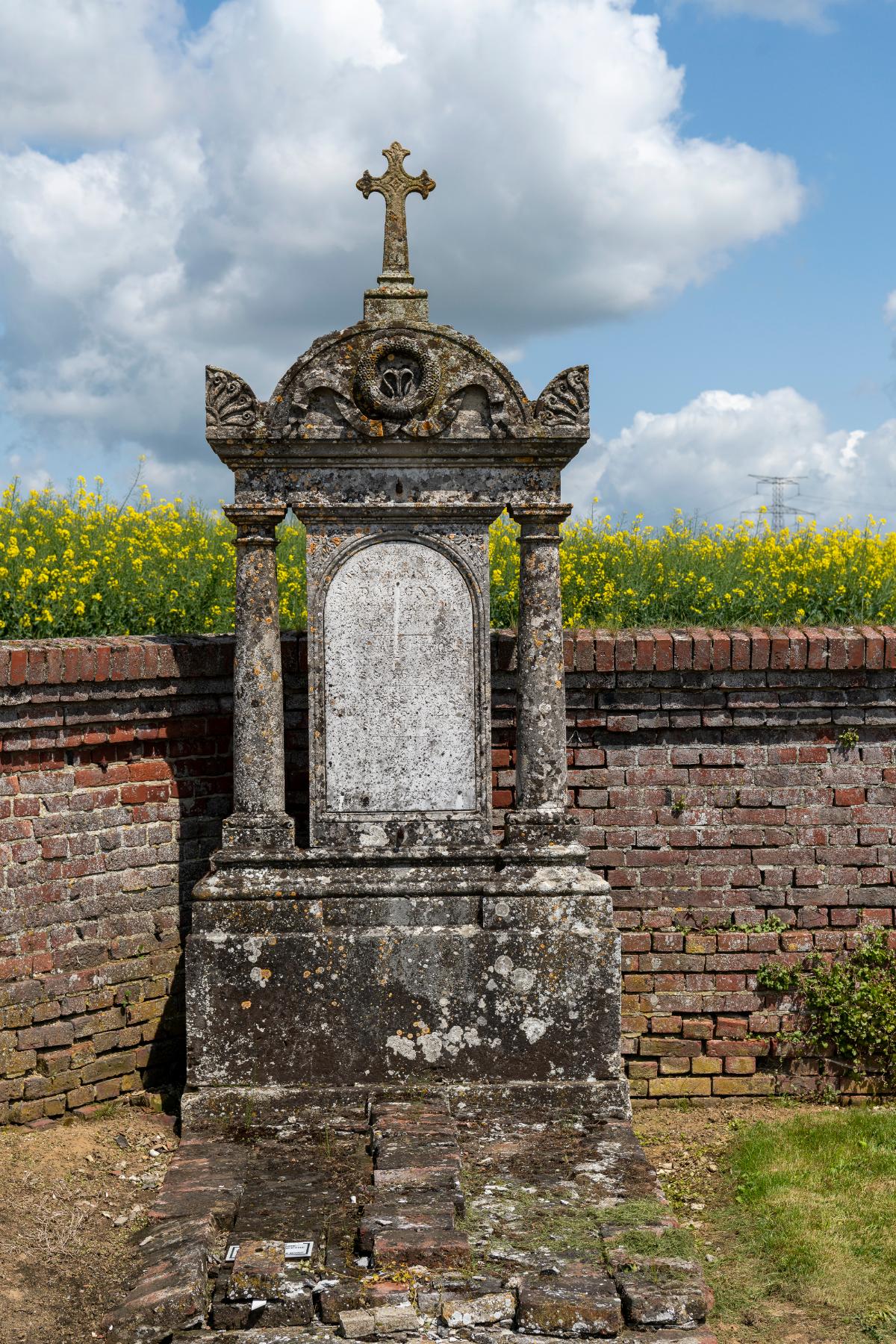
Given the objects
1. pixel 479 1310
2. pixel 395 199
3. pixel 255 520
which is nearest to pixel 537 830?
pixel 255 520

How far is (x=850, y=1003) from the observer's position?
6.05 m

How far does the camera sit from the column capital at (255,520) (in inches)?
207

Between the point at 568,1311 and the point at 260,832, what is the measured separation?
2379 mm

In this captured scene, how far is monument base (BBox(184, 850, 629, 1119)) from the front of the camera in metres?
5.21

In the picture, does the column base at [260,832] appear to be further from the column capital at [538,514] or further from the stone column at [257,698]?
the column capital at [538,514]

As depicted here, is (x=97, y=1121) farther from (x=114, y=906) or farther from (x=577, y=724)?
(x=577, y=724)

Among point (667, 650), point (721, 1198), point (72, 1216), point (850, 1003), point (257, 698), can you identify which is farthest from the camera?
point (850, 1003)

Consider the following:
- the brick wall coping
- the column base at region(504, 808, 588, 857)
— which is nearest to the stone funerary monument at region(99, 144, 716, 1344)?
the column base at region(504, 808, 588, 857)

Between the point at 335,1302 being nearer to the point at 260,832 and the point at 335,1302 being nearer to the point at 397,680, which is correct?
the point at 260,832

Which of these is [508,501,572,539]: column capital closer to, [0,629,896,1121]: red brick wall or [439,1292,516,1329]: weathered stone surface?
[0,629,896,1121]: red brick wall

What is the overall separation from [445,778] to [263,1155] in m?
1.65

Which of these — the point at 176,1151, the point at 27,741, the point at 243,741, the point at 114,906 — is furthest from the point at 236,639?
the point at 176,1151

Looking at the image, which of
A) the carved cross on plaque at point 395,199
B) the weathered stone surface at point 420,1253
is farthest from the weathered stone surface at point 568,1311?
the carved cross on plaque at point 395,199

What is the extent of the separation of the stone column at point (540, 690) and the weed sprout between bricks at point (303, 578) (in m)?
1.45
